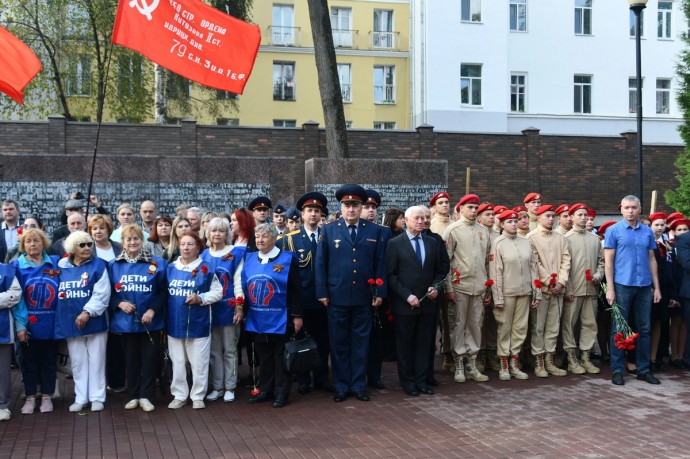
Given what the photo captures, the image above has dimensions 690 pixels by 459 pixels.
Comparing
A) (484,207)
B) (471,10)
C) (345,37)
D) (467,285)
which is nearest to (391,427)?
(467,285)

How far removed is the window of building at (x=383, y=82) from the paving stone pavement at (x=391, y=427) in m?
30.5

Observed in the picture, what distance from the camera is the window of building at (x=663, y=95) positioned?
117 ft

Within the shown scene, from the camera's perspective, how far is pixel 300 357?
23.0 feet

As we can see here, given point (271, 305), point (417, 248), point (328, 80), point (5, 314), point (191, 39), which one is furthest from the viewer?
point (328, 80)

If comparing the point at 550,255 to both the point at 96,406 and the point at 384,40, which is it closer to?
the point at 96,406

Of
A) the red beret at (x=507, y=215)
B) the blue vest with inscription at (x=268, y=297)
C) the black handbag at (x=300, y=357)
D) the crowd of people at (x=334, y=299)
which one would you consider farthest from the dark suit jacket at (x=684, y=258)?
the blue vest with inscription at (x=268, y=297)

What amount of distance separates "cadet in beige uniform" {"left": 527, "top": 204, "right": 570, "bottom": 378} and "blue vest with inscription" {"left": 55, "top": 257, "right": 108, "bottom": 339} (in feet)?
15.9

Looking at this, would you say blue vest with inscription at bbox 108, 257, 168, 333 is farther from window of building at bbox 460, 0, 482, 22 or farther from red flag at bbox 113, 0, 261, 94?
window of building at bbox 460, 0, 482, 22

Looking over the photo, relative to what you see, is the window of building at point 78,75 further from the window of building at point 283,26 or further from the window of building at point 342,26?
the window of building at point 342,26

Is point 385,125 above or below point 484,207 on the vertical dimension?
above

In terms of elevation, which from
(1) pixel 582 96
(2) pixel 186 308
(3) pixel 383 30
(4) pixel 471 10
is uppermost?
(3) pixel 383 30

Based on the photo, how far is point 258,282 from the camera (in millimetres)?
7234

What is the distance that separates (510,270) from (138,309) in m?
4.10

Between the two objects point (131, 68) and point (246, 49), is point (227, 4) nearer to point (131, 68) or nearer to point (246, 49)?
point (131, 68)
